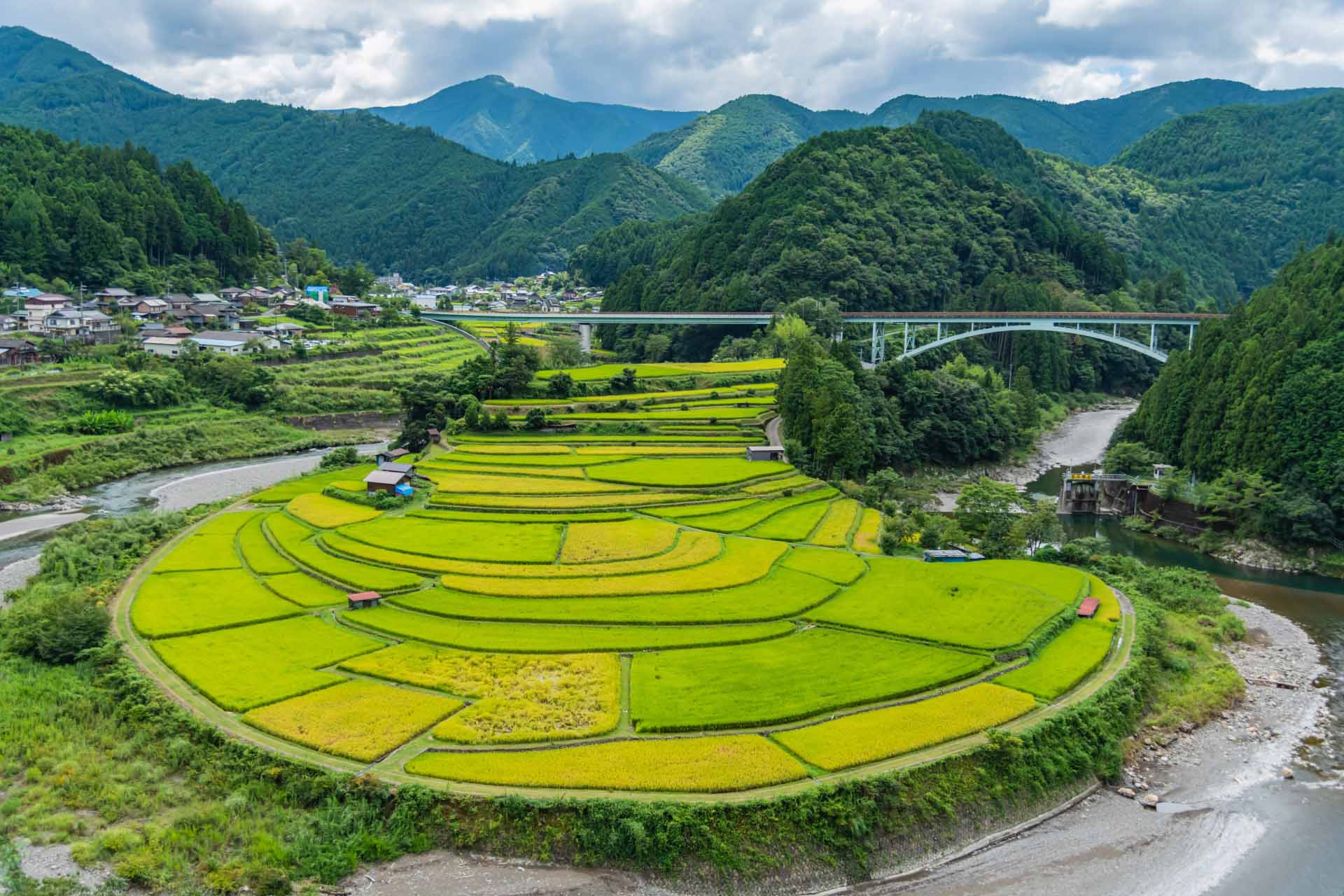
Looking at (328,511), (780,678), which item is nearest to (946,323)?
(328,511)

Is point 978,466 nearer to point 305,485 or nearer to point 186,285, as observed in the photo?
point 305,485

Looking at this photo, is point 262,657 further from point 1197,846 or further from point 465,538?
point 1197,846

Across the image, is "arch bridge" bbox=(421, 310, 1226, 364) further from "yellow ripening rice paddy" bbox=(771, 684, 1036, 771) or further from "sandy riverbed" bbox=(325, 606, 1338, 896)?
"yellow ripening rice paddy" bbox=(771, 684, 1036, 771)

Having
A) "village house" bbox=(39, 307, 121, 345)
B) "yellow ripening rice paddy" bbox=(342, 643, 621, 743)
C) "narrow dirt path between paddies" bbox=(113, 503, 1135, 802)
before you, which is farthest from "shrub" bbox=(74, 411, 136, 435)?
"yellow ripening rice paddy" bbox=(342, 643, 621, 743)

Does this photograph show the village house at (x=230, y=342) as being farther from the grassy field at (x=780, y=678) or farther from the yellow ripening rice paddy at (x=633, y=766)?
the yellow ripening rice paddy at (x=633, y=766)

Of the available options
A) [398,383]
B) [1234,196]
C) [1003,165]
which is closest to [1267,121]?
[1234,196]

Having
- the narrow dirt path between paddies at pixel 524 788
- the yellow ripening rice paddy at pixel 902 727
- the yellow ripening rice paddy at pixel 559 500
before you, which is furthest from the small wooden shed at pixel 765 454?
the yellow ripening rice paddy at pixel 902 727
